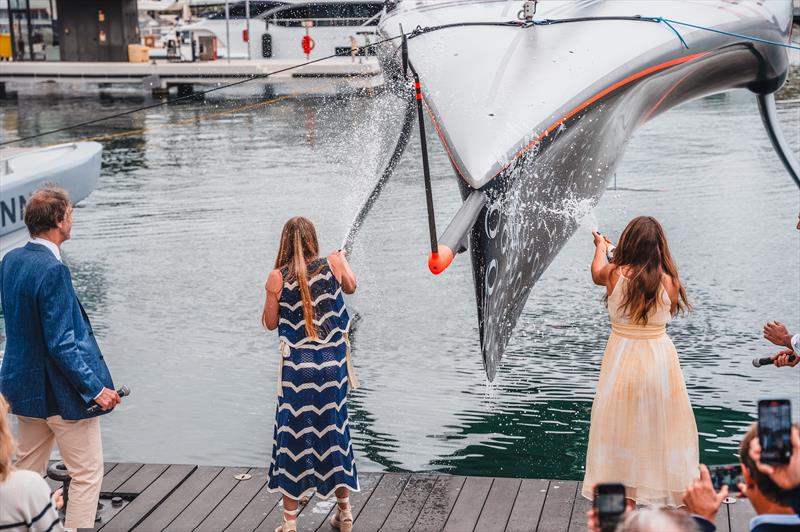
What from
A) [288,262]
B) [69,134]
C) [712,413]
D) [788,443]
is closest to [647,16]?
[712,413]

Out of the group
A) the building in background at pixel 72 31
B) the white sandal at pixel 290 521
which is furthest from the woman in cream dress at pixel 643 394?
the building in background at pixel 72 31

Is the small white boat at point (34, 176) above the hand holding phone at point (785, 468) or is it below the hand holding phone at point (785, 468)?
below

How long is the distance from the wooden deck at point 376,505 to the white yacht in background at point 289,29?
36.4 meters

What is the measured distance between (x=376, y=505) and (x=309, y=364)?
104cm

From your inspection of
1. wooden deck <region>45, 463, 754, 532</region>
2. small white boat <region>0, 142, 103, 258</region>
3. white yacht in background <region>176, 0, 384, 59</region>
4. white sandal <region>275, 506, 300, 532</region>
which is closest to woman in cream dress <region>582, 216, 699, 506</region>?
wooden deck <region>45, 463, 754, 532</region>

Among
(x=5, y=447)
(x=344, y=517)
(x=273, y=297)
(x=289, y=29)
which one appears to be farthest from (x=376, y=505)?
(x=289, y=29)

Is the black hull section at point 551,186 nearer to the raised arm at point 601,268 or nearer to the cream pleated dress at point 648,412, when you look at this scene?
the raised arm at point 601,268

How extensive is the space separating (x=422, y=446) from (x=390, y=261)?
471cm

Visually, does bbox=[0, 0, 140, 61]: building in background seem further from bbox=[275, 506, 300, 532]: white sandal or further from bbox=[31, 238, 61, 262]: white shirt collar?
bbox=[275, 506, 300, 532]: white sandal

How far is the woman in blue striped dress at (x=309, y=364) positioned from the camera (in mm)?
4840

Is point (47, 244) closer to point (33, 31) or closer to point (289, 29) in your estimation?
point (33, 31)

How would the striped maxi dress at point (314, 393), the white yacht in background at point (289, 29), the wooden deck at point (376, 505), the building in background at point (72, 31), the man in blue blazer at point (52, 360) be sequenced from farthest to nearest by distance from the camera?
1. the white yacht in background at point (289, 29)
2. the building in background at point (72, 31)
3. the wooden deck at point (376, 505)
4. the striped maxi dress at point (314, 393)
5. the man in blue blazer at point (52, 360)

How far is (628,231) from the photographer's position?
4.71 metres

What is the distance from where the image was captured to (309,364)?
4.88m
